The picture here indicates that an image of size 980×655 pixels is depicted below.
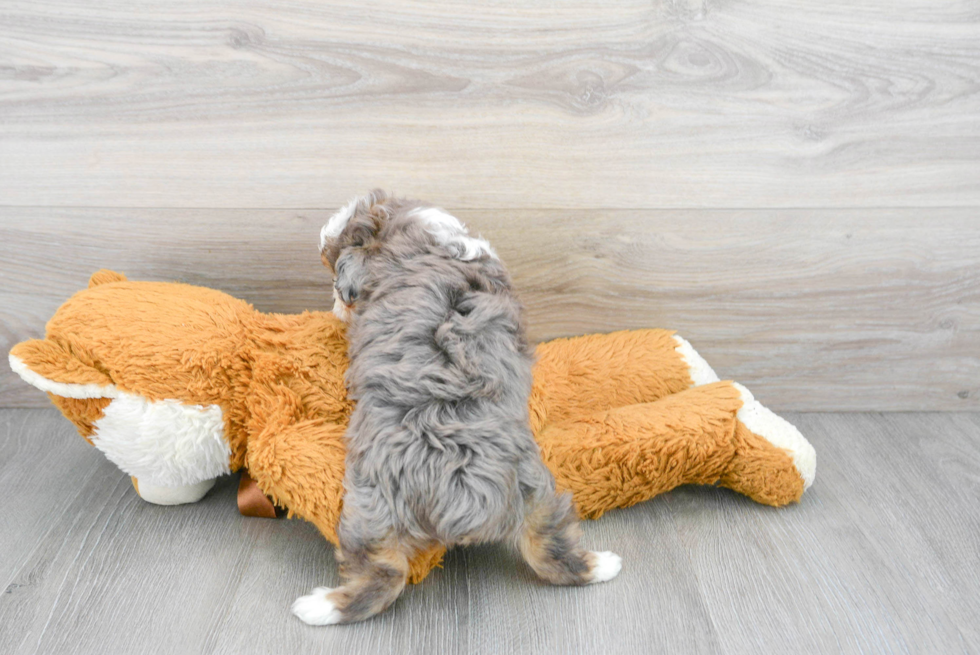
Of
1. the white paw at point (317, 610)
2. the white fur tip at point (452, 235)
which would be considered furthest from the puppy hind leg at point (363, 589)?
the white fur tip at point (452, 235)

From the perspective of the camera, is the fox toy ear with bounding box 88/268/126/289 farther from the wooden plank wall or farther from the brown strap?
the brown strap

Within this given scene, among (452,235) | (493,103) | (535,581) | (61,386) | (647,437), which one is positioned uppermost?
(493,103)

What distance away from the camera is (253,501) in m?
0.99

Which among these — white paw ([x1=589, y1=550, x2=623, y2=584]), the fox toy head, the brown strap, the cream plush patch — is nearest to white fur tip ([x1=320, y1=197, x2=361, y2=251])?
the fox toy head

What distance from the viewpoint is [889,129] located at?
1.08 meters

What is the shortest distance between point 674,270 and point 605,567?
1.70ft

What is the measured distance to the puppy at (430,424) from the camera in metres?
0.78

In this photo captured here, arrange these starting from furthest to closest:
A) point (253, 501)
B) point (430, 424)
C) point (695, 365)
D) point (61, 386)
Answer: point (695, 365) < point (253, 501) < point (61, 386) < point (430, 424)

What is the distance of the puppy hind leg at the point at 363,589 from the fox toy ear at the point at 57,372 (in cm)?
38

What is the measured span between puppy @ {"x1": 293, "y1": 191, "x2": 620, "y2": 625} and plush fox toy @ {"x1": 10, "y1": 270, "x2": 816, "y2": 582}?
0.07m

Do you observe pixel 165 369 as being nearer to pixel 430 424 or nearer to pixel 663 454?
pixel 430 424

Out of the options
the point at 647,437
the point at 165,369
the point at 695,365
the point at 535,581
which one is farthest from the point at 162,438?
the point at 695,365

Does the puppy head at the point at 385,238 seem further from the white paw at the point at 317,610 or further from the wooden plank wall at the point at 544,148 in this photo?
the white paw at the point at 317,610

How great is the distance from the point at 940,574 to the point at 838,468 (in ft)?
0.79
